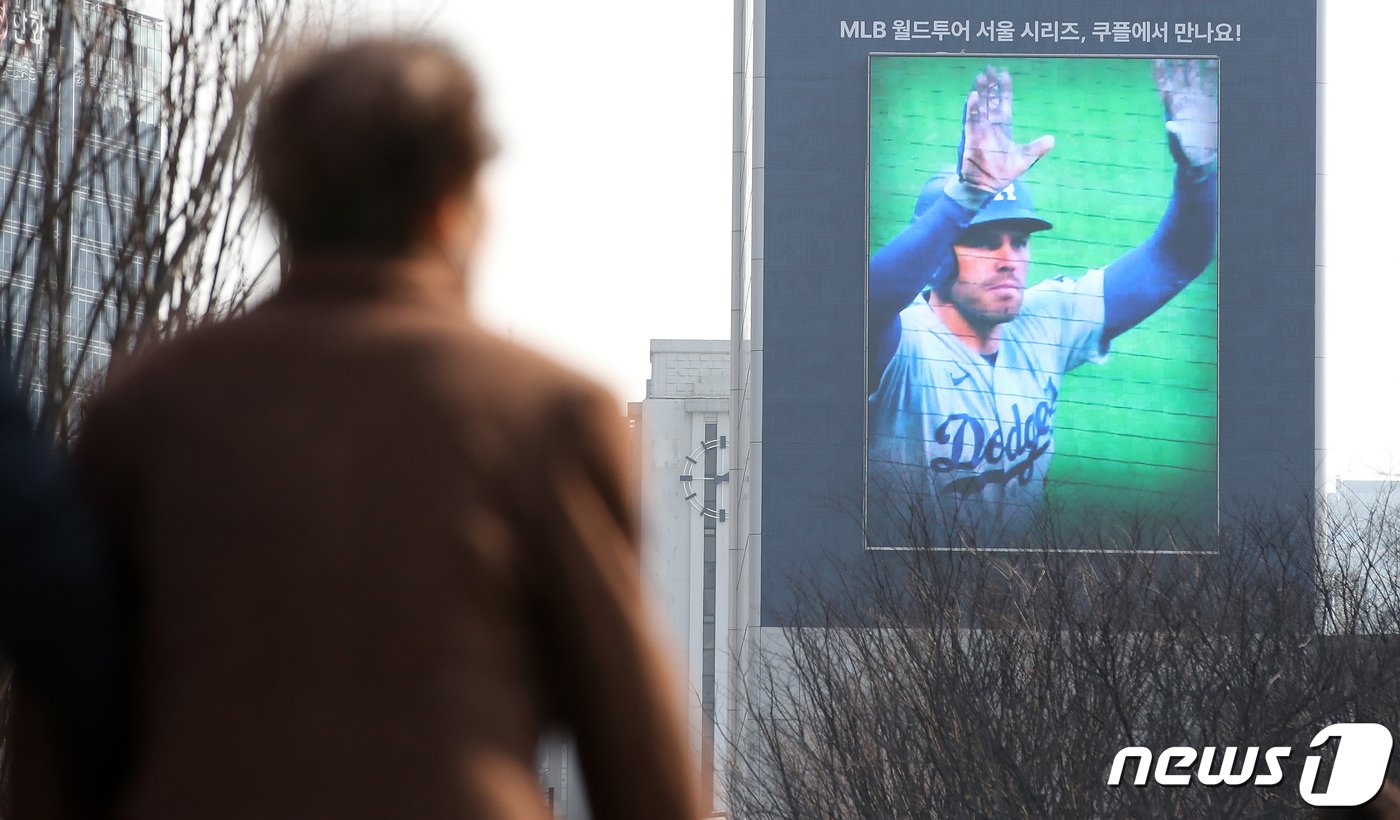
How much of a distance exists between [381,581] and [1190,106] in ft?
198

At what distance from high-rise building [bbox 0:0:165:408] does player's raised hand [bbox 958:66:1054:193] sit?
168 feet

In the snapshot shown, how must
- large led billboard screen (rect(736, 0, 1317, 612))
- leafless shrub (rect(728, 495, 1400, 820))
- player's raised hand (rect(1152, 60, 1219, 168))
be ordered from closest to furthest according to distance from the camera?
1. leafless shrub (rect(728, 495, 1400, 820))
2. large led billboard screen (rect(736, 0, 1317, 612))
3. player's raised hand (rect(1152, 60, 1219, 168))

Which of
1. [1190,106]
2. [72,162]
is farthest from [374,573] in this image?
[1190,106]

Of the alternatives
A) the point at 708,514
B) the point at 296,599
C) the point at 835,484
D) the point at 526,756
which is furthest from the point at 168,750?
the point at 708,514

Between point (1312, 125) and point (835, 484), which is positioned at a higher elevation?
point (1312, 125)

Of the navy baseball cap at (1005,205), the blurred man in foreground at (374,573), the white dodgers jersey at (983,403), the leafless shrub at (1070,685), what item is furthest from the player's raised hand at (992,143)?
the blurred man in foreground at (374,573)

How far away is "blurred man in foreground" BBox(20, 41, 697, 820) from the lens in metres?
1.70

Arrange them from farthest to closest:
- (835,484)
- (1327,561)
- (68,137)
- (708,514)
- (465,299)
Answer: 1. (708,514)
2. (835,484)
3. (1327,561)
4. (68,137)
5. (465,299)

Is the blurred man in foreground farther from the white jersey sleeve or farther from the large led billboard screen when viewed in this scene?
the white jersey sleeve

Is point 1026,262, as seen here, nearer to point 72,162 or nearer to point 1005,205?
point 1005,205

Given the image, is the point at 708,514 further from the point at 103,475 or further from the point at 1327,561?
the point at 103,475

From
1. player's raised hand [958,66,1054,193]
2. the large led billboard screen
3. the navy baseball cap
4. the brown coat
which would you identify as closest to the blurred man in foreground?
the brown coat

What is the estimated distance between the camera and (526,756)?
1.73 metres

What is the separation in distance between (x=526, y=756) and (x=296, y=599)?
8.7 inches
